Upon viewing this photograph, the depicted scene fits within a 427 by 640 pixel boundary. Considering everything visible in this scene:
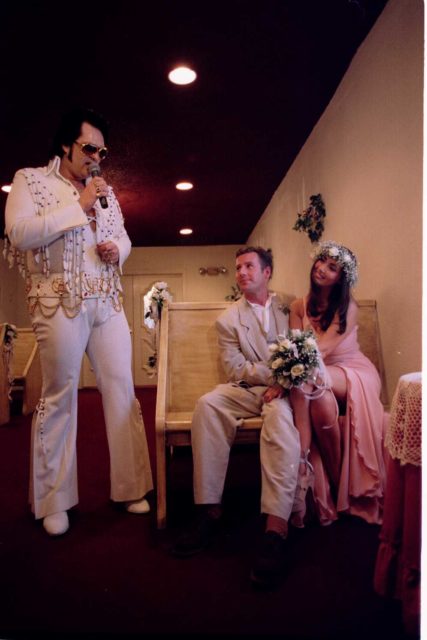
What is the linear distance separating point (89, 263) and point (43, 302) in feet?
0.72

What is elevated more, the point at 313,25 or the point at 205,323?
the point at 313,25

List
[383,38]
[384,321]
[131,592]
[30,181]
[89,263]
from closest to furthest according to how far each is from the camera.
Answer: [131,592] → [30,181] → [89,263] → [383,38] → [384,321]

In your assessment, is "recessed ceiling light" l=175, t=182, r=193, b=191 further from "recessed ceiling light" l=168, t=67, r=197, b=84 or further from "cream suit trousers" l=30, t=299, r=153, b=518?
"cream suit trousers" l=30, t=299, r=153, b=518

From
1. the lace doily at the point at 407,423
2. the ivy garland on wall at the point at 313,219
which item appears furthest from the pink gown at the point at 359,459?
the ivy garland on wall at the point at 313,219

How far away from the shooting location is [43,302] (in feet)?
4.99

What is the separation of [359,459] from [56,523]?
1.13m

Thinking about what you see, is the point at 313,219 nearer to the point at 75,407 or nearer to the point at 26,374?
the point at 75,407

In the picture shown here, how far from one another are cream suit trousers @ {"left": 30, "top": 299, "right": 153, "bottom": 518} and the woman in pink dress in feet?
2.10

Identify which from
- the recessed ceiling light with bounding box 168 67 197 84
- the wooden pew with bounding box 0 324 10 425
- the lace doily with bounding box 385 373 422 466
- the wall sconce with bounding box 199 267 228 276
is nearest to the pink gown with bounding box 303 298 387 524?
the lace doily with bounding box 385 373 422 466

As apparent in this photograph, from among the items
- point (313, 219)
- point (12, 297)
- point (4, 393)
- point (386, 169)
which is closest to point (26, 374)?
point (4, 393)

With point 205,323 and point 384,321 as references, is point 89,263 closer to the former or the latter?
point 205,323

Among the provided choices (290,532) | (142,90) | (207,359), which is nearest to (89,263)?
(207,359)

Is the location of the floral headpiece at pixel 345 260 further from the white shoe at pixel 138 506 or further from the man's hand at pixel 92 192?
the white shoe at pixel 138 506

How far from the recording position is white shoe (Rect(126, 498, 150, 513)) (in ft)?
5.54
